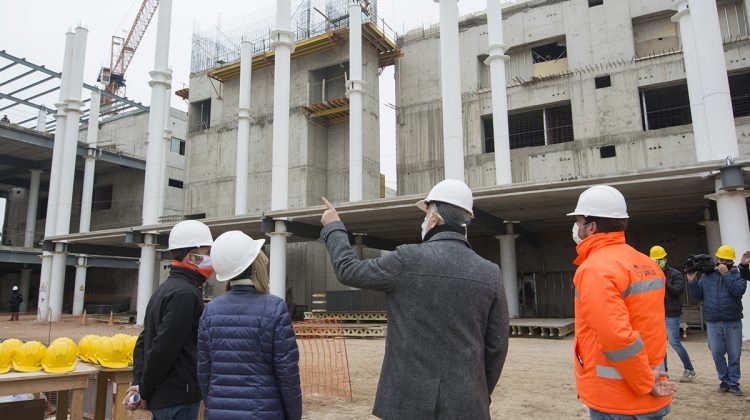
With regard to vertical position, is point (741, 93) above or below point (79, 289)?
above

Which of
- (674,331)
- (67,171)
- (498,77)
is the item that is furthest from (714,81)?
(67,171)

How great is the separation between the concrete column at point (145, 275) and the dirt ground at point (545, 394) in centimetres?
1380

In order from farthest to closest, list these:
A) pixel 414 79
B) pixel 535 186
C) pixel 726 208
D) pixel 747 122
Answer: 1. pixel 414 79
2. pixel 747 122
3. pixel 535 186
4. pixel 726 208

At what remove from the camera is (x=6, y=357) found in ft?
13.8

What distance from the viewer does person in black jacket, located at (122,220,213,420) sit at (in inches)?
121

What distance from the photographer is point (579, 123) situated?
22.9 m

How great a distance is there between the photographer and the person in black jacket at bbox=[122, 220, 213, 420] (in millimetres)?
6408

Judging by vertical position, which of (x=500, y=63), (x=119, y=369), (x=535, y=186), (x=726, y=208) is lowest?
(x=119, y=369)

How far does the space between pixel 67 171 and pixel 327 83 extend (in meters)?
15.1

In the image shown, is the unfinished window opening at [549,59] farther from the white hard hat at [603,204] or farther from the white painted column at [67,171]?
the white painted column at [67,171]

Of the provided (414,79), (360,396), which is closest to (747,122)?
(414,79)

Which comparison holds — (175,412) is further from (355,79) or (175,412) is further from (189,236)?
(355,79)

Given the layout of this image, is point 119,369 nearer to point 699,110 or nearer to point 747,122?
point 699,110

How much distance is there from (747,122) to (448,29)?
12987mm
